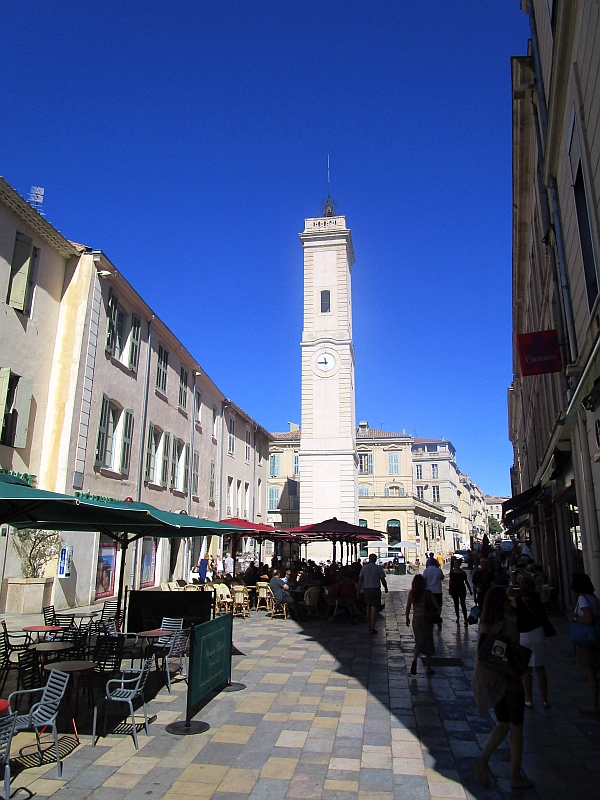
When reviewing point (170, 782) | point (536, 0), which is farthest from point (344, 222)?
point (170, 782)

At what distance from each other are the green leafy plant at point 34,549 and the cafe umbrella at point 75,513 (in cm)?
359

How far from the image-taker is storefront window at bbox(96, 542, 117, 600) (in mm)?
16250

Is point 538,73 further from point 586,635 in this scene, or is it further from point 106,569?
point 106,569

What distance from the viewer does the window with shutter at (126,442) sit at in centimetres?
1803

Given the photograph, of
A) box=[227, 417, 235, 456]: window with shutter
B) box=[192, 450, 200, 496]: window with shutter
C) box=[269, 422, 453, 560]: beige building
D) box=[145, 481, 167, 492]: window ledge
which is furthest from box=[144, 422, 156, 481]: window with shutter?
box=[269, 422, 453, 560]: beige building

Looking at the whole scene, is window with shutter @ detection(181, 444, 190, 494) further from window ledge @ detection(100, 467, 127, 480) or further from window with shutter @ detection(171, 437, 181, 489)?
window ledge @ detection(100, 467, 127, 480)

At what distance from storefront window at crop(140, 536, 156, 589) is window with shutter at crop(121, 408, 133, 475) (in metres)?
3.09

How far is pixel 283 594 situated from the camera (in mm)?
14742

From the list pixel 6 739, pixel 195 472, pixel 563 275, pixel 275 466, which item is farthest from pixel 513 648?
pixel 275 466

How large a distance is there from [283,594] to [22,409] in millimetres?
7948

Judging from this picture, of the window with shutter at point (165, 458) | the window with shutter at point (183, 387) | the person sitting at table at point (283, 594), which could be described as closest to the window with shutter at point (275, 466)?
the window with shutter at point (183, 387)

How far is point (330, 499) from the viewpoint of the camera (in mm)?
35594

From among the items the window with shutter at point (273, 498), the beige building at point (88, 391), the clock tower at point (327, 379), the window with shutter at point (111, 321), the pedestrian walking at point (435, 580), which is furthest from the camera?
the window with shutter at point (273, 498)

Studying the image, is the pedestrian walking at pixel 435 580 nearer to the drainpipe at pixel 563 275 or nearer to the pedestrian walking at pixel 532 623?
the pedestrian walking at pixel 532 623
